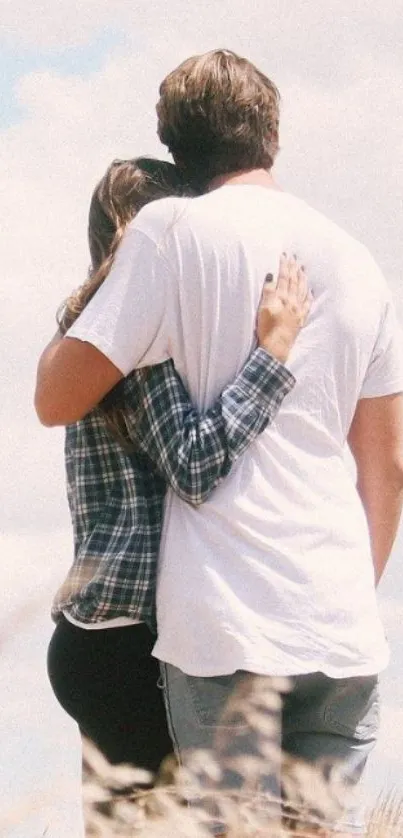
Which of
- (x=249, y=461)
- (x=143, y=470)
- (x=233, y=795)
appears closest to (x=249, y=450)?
(x=249, y=461)

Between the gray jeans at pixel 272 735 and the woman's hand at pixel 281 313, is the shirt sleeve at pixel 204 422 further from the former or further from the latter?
the gray jeans at pixel 272 735

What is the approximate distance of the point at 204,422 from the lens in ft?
8.65

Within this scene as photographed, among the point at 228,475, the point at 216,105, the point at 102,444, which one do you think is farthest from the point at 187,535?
the point at 216,105

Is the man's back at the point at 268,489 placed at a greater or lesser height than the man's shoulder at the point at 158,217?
lesser

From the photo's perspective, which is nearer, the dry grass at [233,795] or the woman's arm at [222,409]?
the dry grass at [233,795]

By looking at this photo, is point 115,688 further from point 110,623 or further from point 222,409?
point 222,409

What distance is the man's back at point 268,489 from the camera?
8.44 ft

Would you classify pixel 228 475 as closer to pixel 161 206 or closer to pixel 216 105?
pixel 161 206

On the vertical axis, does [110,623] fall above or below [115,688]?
above

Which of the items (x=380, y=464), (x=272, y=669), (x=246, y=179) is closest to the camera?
(x=272, y=669)

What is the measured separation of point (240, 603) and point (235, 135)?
990 mm

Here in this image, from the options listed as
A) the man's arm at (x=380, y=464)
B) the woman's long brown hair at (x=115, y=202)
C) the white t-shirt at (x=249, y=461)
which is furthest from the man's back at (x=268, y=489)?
the woman's long brown hair at (x=115, y=202)

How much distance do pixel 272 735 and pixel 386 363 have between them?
2.75 feet

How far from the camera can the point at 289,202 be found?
110 inches
